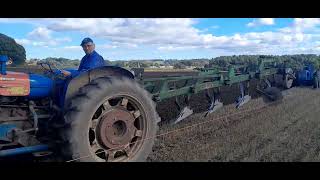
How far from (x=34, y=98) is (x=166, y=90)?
3.15 meters

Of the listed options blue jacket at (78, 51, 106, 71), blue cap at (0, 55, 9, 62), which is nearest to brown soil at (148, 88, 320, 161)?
blue jacket at (78, 51, 106, 71)

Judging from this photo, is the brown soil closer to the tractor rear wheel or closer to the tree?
the tractor rear wheel

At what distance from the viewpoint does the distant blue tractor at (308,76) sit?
14966 millimetres

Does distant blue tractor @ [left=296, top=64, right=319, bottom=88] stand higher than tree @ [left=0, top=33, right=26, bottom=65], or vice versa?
tree @ [left=0, top=33, right=26, bottom=65]

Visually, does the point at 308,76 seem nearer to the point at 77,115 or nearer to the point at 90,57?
the point at 90,57

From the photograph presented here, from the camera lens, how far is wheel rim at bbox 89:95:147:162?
524 cm

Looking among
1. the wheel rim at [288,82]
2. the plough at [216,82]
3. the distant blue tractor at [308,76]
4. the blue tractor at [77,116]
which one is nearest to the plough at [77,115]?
the blue tractor at [77,116]

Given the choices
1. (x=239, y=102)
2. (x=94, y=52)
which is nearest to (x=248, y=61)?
(x=239, y=102)

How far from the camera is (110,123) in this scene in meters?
5.31

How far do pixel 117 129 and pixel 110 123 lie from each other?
175mm

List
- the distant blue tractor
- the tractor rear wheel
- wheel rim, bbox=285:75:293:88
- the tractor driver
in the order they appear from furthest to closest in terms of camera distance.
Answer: the distant blue tractor → wheel rim, bbox=285:75:293:88 → the tractor driver → the tractor rear wheel

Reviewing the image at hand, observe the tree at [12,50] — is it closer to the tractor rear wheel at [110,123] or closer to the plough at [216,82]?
the tractor rear wheel at [110,123]

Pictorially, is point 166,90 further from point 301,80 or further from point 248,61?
point 301,80

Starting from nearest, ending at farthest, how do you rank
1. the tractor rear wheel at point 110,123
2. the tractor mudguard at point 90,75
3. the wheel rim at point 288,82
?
the tractor rear wheel at point 110,123, the tractor mudguard at point 90,75, the wheel rim at point 288,82
